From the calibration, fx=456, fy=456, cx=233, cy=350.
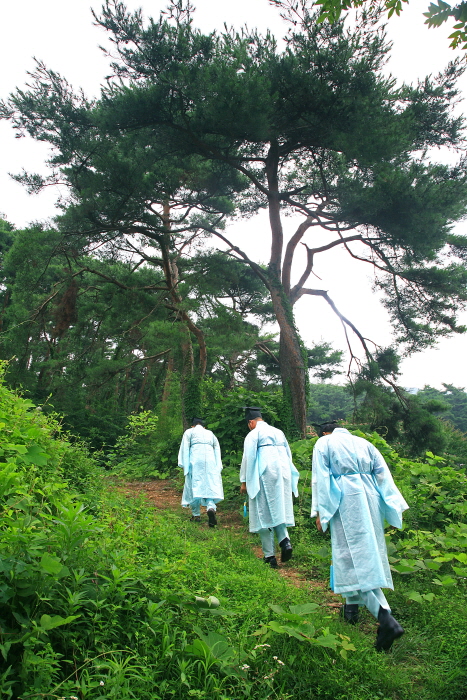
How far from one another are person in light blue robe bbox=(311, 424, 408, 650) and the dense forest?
0.30 meters

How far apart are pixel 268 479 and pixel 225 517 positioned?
8.32ft

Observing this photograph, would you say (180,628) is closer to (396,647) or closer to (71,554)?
(71,554)

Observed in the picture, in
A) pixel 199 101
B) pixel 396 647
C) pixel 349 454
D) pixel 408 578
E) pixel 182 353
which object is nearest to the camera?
pixel 396 647

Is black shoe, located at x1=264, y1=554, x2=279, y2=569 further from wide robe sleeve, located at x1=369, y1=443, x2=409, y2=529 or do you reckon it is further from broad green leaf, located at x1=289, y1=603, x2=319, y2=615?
broad green leaf, located at x1=289, y1=603, x2=319, y2=615

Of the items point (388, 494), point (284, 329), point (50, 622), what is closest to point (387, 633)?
point (388, 494)

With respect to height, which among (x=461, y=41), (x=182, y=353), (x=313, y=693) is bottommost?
(x=313, y=693)

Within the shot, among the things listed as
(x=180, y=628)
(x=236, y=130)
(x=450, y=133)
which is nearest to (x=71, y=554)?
(x=180, y=628)

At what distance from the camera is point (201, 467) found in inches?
285

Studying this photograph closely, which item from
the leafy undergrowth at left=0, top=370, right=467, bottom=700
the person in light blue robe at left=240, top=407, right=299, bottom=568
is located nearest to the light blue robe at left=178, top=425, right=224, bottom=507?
the person in light blue robe at left=240, top=407, right=299, bottom=568

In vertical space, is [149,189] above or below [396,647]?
above

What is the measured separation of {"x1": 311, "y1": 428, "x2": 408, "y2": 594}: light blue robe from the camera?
356 centimetres

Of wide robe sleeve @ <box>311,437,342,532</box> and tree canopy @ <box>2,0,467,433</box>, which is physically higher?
tree canopy @ <box>2,0,467,433</box>

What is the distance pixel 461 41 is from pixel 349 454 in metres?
2.95

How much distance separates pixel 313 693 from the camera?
2.56 meters
